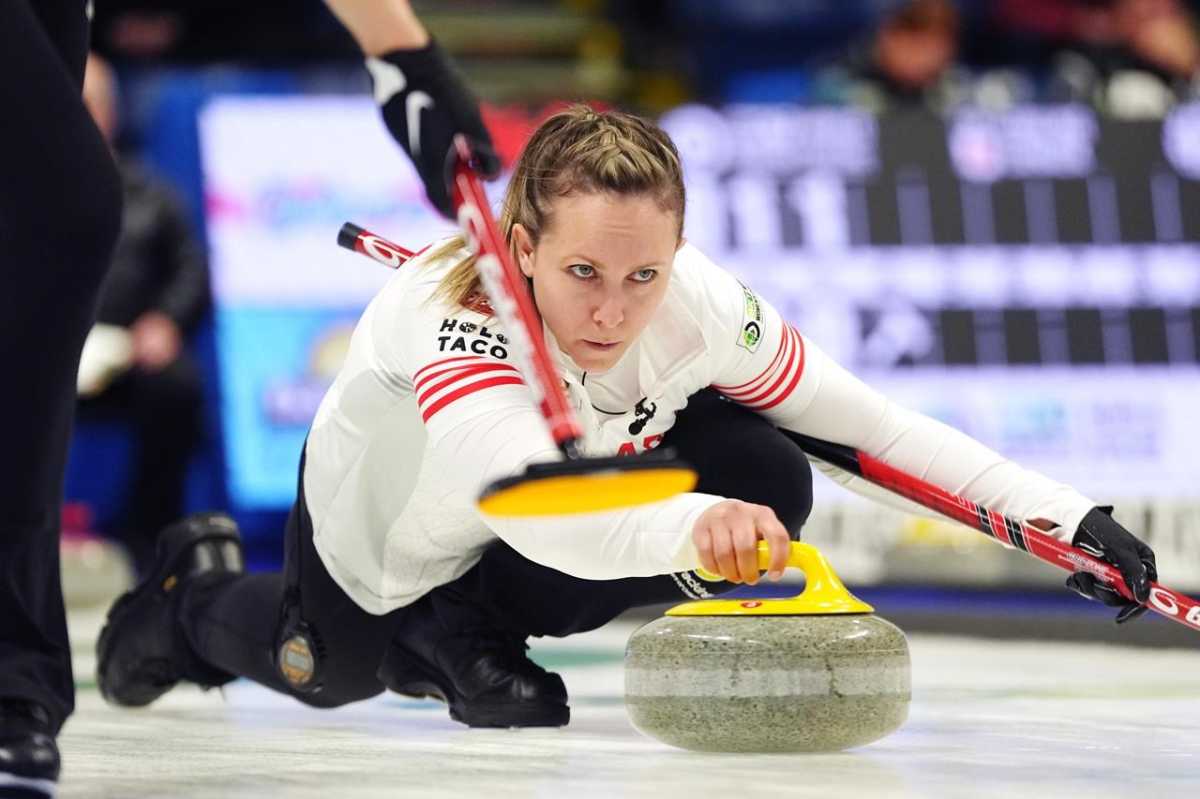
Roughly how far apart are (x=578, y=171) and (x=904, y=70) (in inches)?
165

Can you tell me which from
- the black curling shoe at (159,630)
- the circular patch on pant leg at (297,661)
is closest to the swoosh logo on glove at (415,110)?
the circular patch on pant leg at (297,661)

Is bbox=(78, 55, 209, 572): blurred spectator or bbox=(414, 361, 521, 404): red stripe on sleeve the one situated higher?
bbox=(414, 361, 521, 404): red stripe on sleeve

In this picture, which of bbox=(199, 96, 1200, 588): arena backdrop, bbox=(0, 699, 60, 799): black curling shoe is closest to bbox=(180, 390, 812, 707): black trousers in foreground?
bbox=(0, 699, 60, 799): black curling shoe

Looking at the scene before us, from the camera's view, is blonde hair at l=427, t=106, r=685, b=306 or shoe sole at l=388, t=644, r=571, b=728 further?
shoe sole at l=388, t=644, r=571, b=728

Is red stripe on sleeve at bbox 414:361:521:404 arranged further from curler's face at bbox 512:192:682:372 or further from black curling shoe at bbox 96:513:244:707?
black curling shoe at bbox 96:513:244:707

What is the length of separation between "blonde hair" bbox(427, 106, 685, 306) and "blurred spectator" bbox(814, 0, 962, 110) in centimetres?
390

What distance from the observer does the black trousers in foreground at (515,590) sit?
272cm

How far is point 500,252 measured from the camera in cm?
212

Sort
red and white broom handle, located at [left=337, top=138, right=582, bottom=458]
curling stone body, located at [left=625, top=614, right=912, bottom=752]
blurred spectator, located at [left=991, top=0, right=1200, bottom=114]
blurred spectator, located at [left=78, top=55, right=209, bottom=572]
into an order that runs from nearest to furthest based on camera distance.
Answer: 1. red and white broom handle, located at [left=337, top=138, right=582, bottom=458]
2. curling stone body, located at [left=625, top=614, right=912, bottom=752]
3. blurred spectator, located at [left=991, top=0, right=1200, bottom=114]
4. blurred spectator, located at [left=78, top=55, right=209, bottom=572]

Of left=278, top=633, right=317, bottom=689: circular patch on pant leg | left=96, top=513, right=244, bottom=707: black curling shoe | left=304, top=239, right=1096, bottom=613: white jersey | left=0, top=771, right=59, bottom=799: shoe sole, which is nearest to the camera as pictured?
left=0, top=771, right=59, bottom=799: shoe sole

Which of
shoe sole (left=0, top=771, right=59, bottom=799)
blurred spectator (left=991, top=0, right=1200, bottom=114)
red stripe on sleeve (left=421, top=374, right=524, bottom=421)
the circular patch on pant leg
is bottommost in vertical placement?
blurred spectator (left=991, top=0, right=1200, bottom=114)

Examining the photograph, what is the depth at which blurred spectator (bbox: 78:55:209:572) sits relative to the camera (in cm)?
638

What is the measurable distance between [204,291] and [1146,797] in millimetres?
4899

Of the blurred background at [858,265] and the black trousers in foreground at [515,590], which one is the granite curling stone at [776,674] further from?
the blurred background at [858,265]
